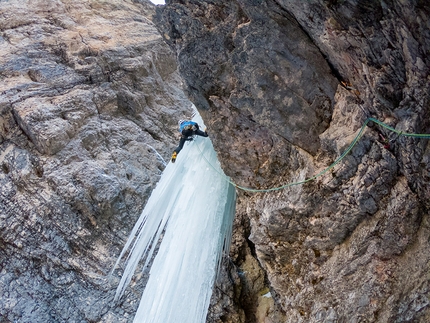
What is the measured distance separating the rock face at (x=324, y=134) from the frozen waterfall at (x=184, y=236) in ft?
3.30

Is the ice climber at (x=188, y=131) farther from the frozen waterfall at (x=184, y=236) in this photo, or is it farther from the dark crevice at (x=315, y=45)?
the dark crevice at (x=315, y=45)

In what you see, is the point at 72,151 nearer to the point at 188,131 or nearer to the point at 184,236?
the point at 188,131

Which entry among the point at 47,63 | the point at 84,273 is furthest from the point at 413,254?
the point at 47,63

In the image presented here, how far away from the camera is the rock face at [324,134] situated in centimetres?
353

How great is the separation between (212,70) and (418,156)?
2.95m

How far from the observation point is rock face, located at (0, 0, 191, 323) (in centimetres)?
639

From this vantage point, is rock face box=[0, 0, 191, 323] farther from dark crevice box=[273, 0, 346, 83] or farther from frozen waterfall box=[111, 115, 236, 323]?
dark crevice box=[273, 0, 346, 83]

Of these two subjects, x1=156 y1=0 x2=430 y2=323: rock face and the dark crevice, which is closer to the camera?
x1=156 y1=0 x2=430 y2=323: rock face

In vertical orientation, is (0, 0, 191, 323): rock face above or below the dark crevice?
below

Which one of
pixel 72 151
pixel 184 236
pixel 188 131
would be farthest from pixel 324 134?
pixel 72 151

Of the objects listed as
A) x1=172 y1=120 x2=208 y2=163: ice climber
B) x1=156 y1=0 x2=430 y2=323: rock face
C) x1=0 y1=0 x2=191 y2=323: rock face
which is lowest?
x1=0 y1=0 x2=191 y2=323: rock face

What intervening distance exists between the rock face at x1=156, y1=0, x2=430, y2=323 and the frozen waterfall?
1004 millimetres

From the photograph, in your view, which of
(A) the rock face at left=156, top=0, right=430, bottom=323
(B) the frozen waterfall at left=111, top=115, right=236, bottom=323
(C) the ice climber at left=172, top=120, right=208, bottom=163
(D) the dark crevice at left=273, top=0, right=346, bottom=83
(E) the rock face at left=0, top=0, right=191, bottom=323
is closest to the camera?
(A) the rock face at left=156, top=0, right=430, bottom=323

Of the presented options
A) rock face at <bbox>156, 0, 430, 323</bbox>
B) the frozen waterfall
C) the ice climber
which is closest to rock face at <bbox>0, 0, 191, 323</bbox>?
the frozen waterfall
